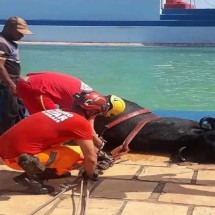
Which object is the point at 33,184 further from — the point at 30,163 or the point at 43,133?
the point at 43,133

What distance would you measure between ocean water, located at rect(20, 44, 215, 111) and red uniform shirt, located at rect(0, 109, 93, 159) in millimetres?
5139

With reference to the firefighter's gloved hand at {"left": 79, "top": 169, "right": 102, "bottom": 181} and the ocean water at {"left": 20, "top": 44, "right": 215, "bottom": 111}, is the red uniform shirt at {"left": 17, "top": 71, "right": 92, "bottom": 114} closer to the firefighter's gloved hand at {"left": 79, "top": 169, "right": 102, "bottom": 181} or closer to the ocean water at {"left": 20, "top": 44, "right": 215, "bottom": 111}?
the firefighter's gloved hand at {"left": 79, "top": 169, "right": 102, "bottom": 181}

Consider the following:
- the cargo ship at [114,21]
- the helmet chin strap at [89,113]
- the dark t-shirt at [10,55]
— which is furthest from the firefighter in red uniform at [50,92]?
the cargo ship at [114,21]

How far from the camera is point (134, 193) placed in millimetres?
3840

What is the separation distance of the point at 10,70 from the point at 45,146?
1527 millimetres

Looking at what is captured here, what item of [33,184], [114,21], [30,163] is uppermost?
[30,163]

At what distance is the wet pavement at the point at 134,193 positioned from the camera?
138 inches

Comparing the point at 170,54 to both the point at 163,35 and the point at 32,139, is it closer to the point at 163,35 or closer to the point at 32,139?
the point at 163,35

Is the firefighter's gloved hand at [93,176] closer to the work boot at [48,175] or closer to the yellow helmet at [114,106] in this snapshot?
the work boot at [48,175]

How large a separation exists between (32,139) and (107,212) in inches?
28.3

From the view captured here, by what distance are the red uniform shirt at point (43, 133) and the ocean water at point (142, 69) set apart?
5.14 m

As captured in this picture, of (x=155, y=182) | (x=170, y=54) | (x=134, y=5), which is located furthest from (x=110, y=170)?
(x=134, y=5)

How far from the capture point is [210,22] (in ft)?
68.4

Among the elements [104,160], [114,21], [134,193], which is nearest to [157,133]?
[104,160]
